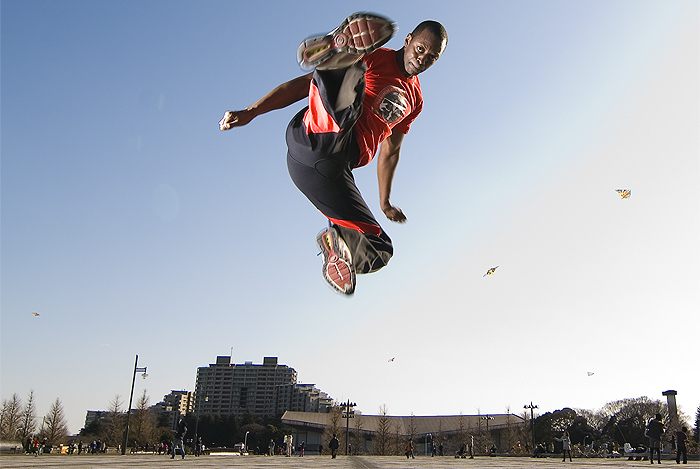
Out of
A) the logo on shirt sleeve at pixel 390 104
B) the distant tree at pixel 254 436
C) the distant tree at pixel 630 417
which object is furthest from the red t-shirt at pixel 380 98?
the distant tree at pixel 254 436

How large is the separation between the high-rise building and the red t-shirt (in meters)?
130

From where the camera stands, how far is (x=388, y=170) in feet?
14.4

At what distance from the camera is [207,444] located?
7431cm

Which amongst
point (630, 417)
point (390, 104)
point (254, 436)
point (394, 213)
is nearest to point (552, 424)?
point (630, 417)

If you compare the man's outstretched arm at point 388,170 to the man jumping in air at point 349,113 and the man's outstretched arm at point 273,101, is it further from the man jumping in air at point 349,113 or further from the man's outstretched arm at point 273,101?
the man's outstretched arm at point 273,101

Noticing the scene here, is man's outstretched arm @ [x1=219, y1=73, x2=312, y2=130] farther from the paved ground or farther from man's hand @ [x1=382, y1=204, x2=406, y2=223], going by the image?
the paved ground

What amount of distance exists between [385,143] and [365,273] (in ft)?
3.63

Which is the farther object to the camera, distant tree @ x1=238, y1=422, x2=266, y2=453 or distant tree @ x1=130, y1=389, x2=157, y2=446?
distant tree @ x1=238, y1=422, x2=266, y2=453

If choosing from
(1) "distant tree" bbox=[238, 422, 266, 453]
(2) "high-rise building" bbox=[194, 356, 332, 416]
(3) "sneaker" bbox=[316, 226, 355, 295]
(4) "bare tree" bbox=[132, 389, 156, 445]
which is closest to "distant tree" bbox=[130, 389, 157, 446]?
(4) "bare tree" bbox=[132, 389, 156, 445]

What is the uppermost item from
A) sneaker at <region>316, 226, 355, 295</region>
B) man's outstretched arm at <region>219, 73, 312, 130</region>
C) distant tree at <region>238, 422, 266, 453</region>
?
man's outstretched arm at <region>219, 73, 312, 130</region>

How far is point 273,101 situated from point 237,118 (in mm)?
258

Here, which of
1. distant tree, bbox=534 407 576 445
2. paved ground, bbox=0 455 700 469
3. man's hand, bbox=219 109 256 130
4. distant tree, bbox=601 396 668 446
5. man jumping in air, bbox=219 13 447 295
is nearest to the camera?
man jumping in air, bbox=219 13 447 295

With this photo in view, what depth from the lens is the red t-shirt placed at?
11.1ft

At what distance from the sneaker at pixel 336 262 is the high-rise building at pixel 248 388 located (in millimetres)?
128762
